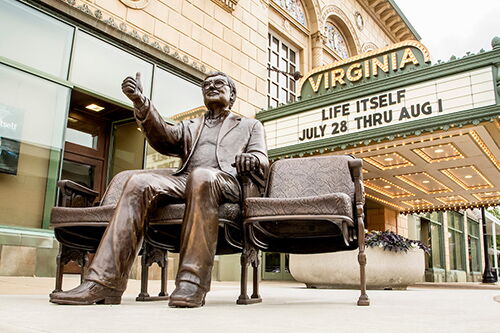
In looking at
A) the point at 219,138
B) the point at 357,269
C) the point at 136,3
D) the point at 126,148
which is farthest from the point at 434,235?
the point at 219,138

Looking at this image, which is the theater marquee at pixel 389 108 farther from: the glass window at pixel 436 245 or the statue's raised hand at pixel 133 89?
the glass window at pixel 436 245

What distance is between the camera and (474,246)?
26984 millimetres

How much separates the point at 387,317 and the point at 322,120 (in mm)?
7547

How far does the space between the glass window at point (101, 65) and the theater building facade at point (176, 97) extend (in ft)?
0.07

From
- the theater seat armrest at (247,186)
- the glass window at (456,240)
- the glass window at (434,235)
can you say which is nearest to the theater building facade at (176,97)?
the theater seat armrest at (247,186)

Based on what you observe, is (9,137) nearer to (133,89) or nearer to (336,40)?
(133,89)

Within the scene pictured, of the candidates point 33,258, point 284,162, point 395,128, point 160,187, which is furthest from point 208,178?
point 395,128

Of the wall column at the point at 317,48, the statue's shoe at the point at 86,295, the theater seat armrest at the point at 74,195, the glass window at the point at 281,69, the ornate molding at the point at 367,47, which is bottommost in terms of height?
the statue's shoe at the point at 86,295

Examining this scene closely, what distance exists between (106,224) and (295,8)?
12332mm

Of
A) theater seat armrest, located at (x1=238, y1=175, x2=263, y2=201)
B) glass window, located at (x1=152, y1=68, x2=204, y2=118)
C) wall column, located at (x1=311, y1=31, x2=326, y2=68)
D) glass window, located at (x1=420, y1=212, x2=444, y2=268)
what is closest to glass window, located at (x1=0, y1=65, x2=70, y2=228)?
glass window, located at (x1=152, y1=68, x2=204, y2=118)

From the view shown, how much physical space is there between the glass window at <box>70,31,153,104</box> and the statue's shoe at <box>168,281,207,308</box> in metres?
5.21

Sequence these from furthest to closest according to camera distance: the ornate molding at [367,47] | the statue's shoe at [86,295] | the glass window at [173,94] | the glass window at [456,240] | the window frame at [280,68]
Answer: the glass window at [456,240]
the ornate molding at [367,47]
the window frame at [280,68]
the glass window at [173,94]
the statue's shoe at [86,295]

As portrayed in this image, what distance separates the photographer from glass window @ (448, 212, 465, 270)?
21047 mm

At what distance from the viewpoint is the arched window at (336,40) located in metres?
14.8
